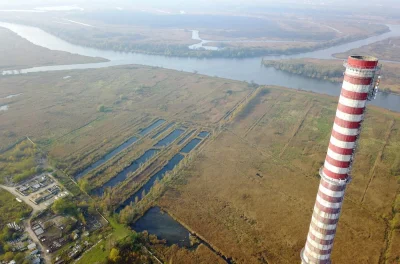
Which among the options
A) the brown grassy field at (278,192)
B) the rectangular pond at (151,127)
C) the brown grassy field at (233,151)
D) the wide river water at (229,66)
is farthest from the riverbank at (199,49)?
the brown grassy field at (278,192)

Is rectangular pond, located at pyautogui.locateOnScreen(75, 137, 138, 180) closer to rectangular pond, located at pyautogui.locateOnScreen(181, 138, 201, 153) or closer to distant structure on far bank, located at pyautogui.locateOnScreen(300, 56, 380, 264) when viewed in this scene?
rectangular pond, located at pyautogui.locateOnScreen(181, 138, 201, 153)

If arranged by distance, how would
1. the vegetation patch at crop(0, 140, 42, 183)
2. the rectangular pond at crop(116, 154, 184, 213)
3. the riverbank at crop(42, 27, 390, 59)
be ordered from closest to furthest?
the rectangular pond at crop(116, 154, 184, 213) → the vegetation patch at crop(0, 140, 42, 183) → the riverbank at crop(42, 27, 390, 59)

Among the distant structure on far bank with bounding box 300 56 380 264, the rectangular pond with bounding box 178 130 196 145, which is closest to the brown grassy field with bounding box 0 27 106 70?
the rectangular pond with bounding box 178 130 196 145

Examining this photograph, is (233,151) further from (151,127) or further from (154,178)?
(151,127)

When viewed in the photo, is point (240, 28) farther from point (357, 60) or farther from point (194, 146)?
point (357, 60)

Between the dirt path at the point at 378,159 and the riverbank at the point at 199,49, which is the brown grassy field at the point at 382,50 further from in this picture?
the dirt path at the point at 378,159
